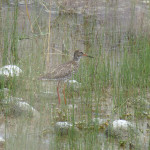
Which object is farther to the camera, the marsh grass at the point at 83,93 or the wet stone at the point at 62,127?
the wet stone at the point at 62,127

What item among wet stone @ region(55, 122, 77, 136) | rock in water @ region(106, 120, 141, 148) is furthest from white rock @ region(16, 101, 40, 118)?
rock in water @ region(106, 120, 141, 148)

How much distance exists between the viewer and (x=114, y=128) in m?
5.33

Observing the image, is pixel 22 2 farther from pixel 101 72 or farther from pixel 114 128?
pixel 114 128

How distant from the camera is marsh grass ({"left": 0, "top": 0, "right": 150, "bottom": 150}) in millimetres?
4977

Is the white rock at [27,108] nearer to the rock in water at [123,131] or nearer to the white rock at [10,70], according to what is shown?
the white rock at [10,70]

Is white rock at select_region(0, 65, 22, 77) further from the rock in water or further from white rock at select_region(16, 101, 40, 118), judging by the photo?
the rock in water

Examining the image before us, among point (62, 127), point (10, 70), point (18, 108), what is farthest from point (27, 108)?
point (10, 70)

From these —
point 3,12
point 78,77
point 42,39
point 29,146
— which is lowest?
point 29,146

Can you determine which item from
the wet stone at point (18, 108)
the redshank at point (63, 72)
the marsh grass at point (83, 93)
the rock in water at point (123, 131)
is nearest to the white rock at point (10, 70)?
Result: the marsh grass at point (83, 93)

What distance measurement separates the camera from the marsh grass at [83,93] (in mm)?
4977

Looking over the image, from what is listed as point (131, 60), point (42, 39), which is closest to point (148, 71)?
point (131, 60)

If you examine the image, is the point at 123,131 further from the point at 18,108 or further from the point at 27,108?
the point at 18,108

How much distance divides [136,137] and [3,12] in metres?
6.01

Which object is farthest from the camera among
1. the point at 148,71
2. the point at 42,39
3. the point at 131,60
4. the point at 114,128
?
the point at 42,39
